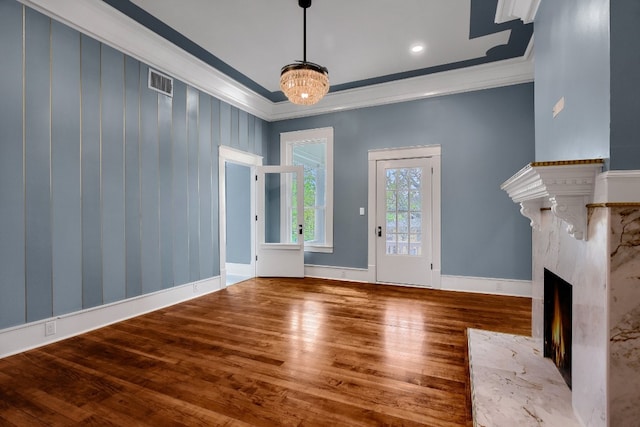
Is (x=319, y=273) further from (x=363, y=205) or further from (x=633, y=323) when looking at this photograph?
(x=633, y=323)

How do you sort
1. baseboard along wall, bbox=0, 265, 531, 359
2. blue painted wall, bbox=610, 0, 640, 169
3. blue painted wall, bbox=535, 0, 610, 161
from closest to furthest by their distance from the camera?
blue painted wall, bbox=610, 0, 640, 169 → blue painted wall, bbox=535, 0, 610, 161 → baseboard along wall, bbox=0, 265, 531, 359

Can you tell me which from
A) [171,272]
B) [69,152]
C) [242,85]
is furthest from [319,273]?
[69,152]

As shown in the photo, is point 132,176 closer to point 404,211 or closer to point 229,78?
point 229,78

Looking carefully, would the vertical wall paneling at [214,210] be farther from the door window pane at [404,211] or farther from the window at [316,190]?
the door window pane at [404,211]

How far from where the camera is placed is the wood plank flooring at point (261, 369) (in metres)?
1.74

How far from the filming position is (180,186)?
404cm

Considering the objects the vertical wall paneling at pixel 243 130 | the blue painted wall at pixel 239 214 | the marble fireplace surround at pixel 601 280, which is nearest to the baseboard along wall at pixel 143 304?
the blue painted wall at pixel 239 214

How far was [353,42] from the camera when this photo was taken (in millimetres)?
3645

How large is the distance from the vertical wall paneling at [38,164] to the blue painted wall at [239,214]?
3.19 m

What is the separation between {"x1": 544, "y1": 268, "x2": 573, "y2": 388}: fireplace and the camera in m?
1.95

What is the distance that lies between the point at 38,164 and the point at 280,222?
11.5 ft

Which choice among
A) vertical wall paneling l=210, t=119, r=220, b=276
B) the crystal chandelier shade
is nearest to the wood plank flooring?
vertical wall paneling l=210, t=119, r=220, b=276

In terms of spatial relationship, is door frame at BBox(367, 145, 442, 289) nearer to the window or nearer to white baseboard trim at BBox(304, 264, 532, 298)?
white baseboard trim at BBox(304, 264, 532, 298)

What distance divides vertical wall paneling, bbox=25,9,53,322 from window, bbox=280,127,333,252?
3429 millimetres
